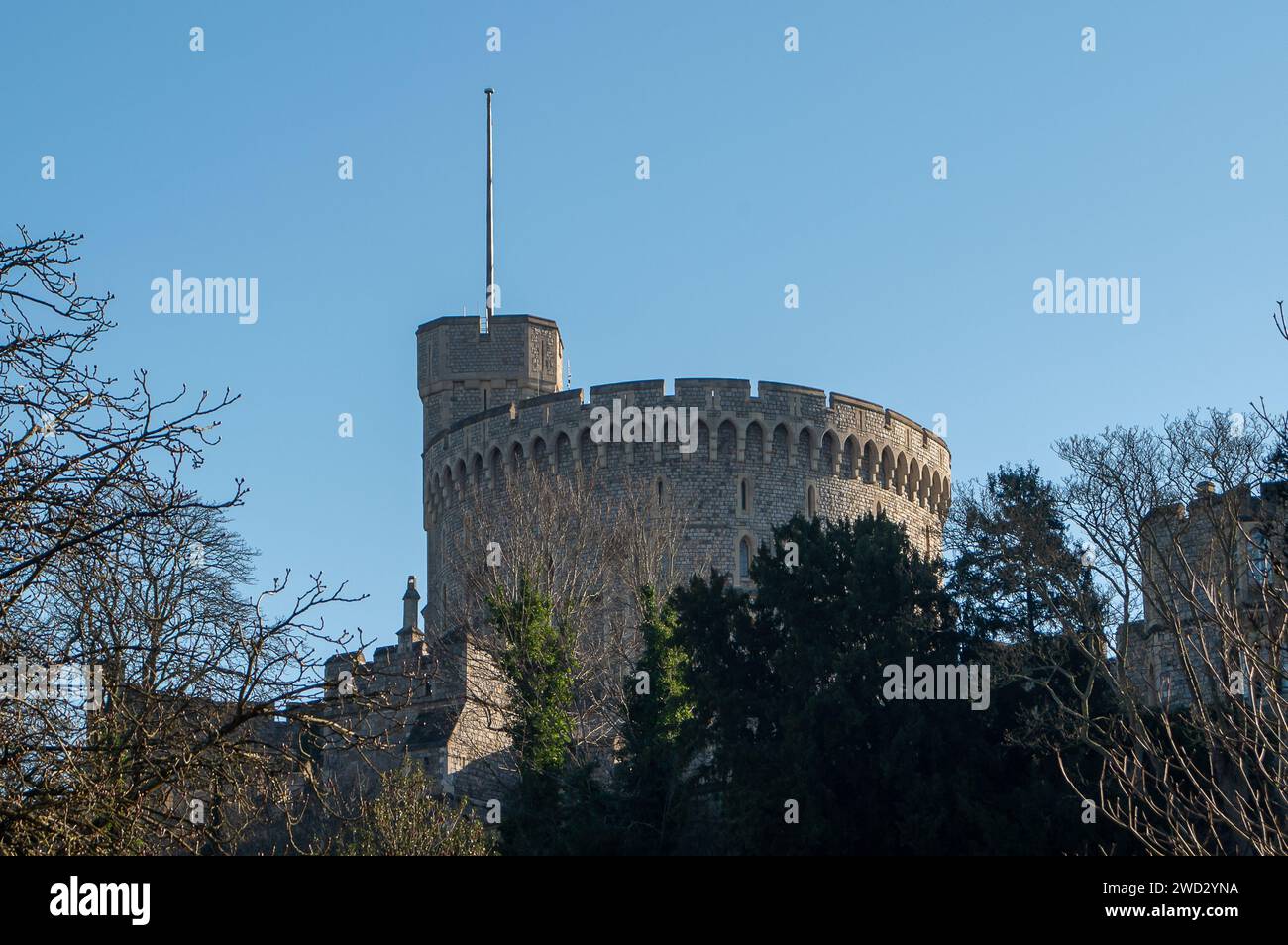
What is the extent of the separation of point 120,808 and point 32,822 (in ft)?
2.49

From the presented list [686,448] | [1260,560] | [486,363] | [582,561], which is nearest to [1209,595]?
[1260,560]

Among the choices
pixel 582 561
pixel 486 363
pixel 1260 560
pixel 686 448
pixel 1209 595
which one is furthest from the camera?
pixel 486 363

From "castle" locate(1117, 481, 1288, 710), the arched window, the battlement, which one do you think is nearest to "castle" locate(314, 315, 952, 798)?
the battlement

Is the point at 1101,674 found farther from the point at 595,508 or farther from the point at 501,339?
the point at 501,339

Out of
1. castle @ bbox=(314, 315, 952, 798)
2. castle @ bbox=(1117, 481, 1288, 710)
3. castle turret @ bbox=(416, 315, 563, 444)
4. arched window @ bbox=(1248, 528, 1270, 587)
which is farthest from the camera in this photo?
castle turret @ bbox=(416, 315, 563, 444)

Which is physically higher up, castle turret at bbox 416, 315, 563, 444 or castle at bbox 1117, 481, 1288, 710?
castle turret at bbox 416, 315, 563, 444

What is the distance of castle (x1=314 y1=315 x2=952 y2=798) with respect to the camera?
45.0 meters

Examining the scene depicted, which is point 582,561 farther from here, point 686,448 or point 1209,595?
point 1209,595

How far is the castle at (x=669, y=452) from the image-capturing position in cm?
4500

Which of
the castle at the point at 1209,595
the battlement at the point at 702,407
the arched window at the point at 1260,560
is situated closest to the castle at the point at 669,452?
the battlement at the point at 702,407

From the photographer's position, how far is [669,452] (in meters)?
45.2

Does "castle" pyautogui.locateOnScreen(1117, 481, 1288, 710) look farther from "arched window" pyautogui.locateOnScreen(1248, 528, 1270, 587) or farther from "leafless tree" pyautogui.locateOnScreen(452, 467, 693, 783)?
"leafless tree" pyautogui.locateOnScreen(452, 467, 693, 783)

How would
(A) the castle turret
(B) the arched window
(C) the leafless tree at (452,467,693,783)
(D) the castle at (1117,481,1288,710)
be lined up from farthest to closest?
(A) the castle turret
(C) the leafless tree at (452,467,693,783)
(D) the castle at (1117,481,1288,710)
(B) the arched window
